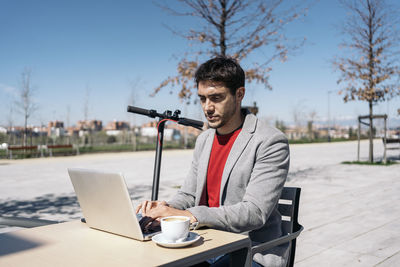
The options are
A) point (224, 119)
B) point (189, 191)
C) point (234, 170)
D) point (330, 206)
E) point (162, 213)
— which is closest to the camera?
point (162, 213)

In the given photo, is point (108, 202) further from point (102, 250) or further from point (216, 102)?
point (216, 102)

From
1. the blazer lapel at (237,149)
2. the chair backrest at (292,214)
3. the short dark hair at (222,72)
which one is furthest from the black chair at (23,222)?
the chair backrest at (292,214)

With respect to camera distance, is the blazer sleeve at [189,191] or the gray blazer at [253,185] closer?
the gray blazer at [253,185]

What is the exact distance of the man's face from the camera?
6.86 ft

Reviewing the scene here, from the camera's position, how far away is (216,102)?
212cm

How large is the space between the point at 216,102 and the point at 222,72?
0.17 metres

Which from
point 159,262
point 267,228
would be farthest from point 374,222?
point 159,262

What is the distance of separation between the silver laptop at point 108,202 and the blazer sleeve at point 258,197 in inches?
11.5

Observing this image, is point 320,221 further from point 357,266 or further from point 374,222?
point 357,266

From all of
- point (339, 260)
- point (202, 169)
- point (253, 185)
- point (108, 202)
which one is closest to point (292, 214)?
point (253, 185)

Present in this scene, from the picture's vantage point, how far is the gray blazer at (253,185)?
5.83 feet

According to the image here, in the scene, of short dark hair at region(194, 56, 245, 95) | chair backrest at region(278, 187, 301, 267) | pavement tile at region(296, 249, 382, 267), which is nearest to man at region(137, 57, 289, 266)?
short dark hair at region(194, 56, 245, 95)

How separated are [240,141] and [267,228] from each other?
0.49 metres

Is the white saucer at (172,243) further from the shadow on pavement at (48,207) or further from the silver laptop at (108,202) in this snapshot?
the shadow on pavement at (48,207)
